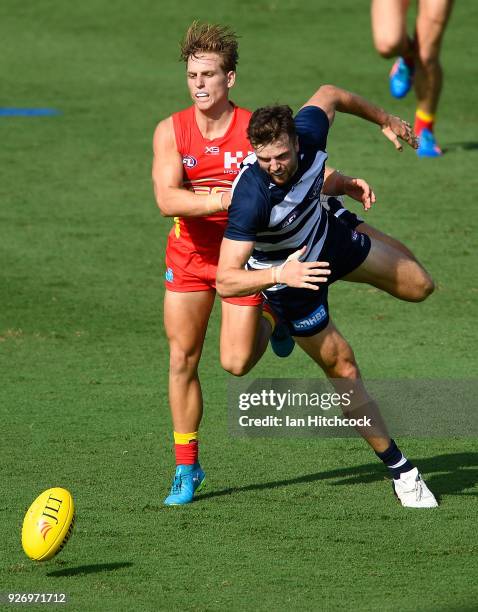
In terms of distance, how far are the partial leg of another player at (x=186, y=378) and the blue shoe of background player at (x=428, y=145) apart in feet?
25.9

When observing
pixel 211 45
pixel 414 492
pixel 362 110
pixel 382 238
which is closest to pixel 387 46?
pixel 362 110

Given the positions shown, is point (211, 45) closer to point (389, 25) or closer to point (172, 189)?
point (172, 189)

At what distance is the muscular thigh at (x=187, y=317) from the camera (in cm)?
735

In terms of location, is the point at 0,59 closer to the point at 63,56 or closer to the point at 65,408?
the point at 63,56

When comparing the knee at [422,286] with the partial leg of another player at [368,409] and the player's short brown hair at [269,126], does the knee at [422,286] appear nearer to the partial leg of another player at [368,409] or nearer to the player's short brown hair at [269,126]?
the partial leg of another player at [368,409]

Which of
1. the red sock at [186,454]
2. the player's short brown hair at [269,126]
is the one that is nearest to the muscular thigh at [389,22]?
the player's short brown hair at [269,126]

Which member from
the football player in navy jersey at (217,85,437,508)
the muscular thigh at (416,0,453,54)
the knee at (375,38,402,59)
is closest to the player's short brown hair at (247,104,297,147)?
the football player in navy jersey at (217,85,437,508)

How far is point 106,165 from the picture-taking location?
15.0 metres

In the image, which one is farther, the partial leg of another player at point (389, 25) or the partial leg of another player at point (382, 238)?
the partial leg of another player at point (389, 25)

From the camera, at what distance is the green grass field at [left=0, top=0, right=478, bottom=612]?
6.28 m

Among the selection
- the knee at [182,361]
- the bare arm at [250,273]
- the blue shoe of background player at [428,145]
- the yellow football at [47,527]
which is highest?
the bare arm at [250,273]

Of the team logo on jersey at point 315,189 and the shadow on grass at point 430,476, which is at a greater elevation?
the team logo on jersey at point 315,189

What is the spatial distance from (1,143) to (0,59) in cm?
385

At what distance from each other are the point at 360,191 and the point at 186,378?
4.75 feet
